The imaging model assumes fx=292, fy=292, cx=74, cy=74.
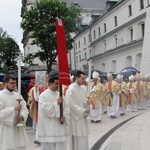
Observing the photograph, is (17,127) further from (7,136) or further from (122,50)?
(122,50)

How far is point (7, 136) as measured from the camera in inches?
197

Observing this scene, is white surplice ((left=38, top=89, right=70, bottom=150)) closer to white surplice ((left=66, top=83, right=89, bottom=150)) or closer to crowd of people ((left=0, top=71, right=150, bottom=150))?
crowd of people ((left=0, top=71, right=150, bottom=150))

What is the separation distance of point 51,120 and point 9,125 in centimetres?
73

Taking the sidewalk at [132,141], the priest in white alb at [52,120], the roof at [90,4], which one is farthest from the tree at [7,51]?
the priest in white alb at [52,120]

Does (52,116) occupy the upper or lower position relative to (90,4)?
lower

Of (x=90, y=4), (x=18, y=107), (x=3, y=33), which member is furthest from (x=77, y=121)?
(x=3, y=33)

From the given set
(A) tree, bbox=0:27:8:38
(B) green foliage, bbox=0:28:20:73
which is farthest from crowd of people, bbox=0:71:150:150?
(A) tree, bbox=0:27:8:38

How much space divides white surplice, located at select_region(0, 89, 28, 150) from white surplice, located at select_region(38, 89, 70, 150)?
1.14 feet

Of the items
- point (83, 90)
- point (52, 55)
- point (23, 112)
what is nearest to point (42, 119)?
point (23, 112)

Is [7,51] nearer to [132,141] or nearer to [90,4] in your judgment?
[90,4]

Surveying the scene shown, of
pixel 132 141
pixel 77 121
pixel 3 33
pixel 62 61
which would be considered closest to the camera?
pixel 62 61

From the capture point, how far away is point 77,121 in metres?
5.93

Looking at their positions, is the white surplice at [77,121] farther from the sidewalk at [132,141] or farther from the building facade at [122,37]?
the building facade at [122,37]

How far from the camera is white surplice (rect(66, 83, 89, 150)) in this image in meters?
5.86
